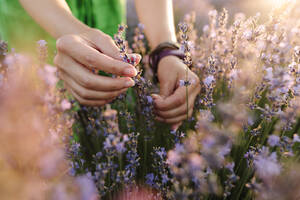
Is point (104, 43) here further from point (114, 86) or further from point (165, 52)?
point (165, 52)

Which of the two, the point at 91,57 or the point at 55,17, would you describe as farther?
the point at 55,17

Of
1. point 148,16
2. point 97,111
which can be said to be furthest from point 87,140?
point 148,16

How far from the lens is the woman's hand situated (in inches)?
55.2

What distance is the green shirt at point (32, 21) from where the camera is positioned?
2.12 meters

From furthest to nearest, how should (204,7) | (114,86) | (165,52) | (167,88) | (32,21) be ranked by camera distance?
1. (204,7)
2. (32,21)
3. (165,52)
4. (167,88)
5. (114,86)

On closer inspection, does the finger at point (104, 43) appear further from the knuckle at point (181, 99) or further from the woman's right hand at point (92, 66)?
the knuckle at point (181, 99)

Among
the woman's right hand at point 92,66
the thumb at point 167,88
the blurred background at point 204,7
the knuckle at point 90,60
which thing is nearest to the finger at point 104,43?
the woman's right hand at point 92,66

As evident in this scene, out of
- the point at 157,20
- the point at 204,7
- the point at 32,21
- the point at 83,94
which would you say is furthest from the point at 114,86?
the point at 204,7

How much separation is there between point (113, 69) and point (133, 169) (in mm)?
477

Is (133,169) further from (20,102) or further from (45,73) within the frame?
(20,102)

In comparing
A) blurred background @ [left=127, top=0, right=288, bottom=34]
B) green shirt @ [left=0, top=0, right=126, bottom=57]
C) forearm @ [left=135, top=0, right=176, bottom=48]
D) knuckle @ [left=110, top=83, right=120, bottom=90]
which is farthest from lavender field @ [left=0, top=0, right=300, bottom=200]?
blurred background @ [left=127, top=0, right=288, bottom=34]

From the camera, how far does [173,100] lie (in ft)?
4.65

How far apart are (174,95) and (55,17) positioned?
950 millimetres

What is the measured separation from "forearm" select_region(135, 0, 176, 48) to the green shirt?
1.20ft
